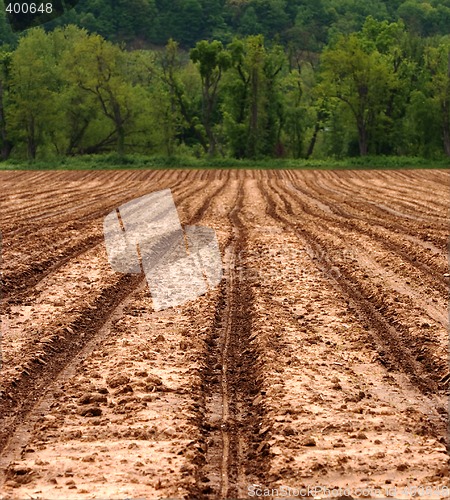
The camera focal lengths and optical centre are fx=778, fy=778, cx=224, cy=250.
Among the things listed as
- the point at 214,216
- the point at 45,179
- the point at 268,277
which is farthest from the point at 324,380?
the point at 45,179

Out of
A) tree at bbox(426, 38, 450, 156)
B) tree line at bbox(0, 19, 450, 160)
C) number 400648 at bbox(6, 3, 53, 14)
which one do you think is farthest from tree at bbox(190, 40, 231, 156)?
number 400648 at bbox(6, 3, 53, 14)

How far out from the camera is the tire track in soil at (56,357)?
258 inches

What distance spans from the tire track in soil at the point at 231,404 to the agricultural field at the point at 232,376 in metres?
0.02

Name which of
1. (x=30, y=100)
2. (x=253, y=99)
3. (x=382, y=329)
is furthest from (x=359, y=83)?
(x=382, y=329)

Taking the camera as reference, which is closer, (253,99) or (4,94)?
(253,99)

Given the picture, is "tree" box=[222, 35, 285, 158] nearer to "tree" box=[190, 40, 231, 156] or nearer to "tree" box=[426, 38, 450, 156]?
"tree" box=[190, 40, 231, 156]

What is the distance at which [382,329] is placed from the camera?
29.7 ft

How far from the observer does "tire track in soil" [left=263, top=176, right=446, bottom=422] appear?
24.2 ft

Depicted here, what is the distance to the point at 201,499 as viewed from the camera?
5098 millimetres

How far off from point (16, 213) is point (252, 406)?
54.1 feet

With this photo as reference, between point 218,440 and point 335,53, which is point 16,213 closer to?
point 218,440

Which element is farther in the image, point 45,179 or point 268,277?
point 45,179

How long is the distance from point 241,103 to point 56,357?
199 feet

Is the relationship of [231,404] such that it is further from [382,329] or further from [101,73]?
[101,73]
